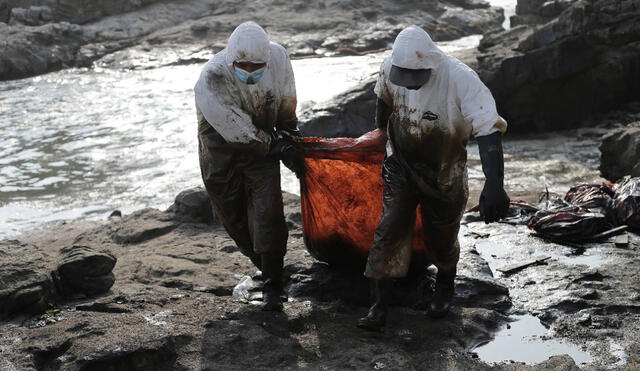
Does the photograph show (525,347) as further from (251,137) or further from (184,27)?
(184,27)

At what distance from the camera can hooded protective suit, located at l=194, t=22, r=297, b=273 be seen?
15.6ft

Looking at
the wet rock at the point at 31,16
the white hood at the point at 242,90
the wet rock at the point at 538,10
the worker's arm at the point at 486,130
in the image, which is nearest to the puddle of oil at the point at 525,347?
the worker's arm at the point at 486,130

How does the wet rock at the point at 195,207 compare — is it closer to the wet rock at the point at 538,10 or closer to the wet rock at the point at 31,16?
the wet rock at the point at 538,10

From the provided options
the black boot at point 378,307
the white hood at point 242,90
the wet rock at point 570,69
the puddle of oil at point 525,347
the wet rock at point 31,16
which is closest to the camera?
the puddle of oil at point 525,347

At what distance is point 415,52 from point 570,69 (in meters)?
7.98

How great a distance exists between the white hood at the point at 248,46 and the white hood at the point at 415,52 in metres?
0.77

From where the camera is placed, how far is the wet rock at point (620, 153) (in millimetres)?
8547

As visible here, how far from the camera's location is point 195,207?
24.1ft

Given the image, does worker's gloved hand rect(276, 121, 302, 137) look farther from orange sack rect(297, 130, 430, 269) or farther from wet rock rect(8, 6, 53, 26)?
wet rock rect(8, 6, 53, 26)

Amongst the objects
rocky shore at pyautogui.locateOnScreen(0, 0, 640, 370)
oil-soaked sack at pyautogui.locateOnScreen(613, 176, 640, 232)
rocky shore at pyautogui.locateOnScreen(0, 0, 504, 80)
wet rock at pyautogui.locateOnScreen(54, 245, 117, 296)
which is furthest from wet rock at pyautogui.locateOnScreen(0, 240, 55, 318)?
rocky shore at pyautogui.locateOnScreen(0, 0, 504, 80)

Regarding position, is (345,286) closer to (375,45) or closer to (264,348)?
(264,348)

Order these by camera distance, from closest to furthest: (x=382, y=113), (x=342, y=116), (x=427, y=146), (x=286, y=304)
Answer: (x=427, y=146) < (x=382, y=113) < (x=286, y=304) < (x=342, y=116)

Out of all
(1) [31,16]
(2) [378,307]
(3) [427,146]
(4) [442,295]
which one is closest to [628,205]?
(4) [442,295]

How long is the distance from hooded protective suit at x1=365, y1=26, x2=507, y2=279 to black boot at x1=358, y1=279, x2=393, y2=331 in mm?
71
